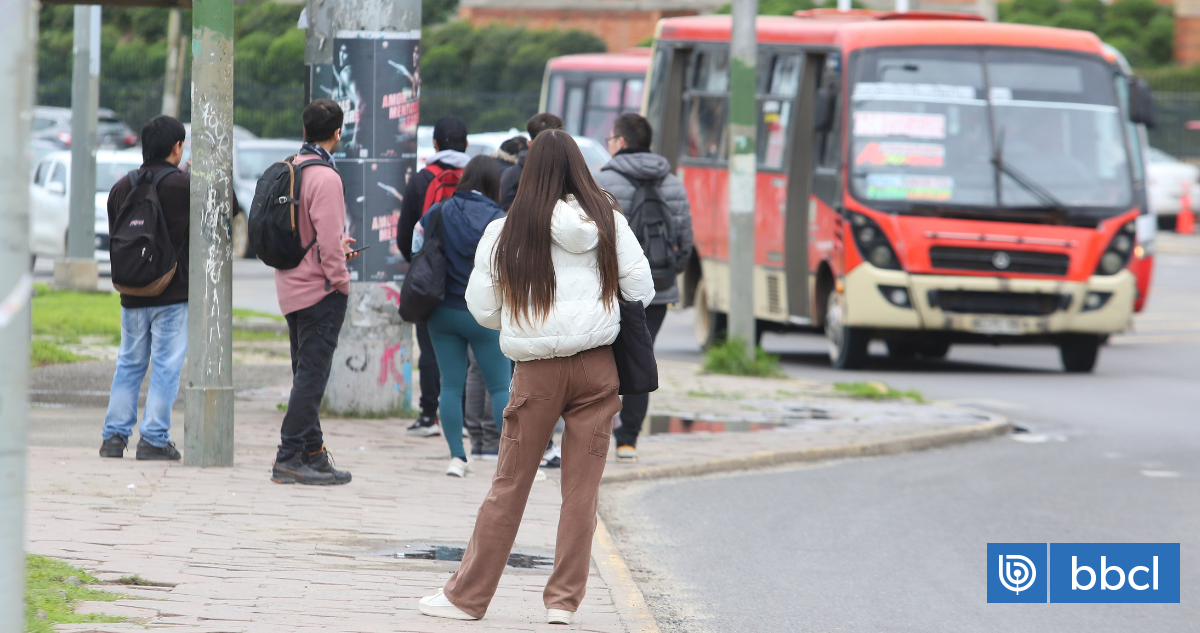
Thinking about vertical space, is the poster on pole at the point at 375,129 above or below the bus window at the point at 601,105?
above

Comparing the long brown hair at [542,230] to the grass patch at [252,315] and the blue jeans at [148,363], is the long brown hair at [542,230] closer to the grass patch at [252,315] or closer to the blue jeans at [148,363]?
the blue jeans at [148,363]

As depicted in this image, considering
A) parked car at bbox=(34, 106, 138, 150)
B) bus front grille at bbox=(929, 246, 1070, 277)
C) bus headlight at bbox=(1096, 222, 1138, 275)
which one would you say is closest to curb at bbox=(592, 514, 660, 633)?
Answer: bus front grille at bbox=(929, 246, 1070, 277)

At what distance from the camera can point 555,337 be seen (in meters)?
5.36

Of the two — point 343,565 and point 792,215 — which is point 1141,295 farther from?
point 343,565

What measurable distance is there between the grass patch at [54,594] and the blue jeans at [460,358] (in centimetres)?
265

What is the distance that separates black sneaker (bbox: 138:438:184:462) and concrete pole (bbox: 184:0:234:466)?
284 mm

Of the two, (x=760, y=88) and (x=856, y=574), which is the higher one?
(x=760, y=88)

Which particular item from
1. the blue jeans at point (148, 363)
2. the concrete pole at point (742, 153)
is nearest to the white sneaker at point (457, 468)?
the blue jeans at point (148, 363)

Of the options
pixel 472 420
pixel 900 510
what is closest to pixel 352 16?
pixel 472 420

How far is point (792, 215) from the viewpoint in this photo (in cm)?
1620

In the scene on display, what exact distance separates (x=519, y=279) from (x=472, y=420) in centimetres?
387

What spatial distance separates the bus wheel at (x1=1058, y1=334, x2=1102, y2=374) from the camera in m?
15.5

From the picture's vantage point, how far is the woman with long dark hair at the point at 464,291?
804cm
